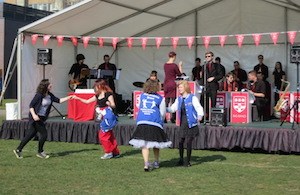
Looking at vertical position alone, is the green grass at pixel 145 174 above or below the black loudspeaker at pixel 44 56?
below

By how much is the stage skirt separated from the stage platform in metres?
2.79

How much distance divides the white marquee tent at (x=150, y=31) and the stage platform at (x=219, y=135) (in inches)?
60.4

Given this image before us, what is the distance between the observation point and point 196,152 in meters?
10.9

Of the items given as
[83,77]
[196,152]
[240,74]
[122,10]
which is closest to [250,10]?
[240,74]

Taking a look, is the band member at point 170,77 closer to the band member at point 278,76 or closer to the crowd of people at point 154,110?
the crowd of people at point 154,110

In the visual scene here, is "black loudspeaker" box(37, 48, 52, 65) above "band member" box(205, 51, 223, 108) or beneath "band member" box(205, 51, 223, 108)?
above

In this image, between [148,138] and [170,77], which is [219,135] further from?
[148,138]

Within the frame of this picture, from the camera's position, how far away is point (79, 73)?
50.3ft

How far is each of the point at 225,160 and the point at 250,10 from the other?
290 inches

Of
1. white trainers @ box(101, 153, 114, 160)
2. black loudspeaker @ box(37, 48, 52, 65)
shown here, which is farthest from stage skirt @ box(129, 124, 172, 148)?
black loudspeaker @ box(37, 48, 52, 65)

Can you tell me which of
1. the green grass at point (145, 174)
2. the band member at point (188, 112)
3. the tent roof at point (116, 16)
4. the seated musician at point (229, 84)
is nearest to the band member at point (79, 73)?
the tent roof at point (116, 16)

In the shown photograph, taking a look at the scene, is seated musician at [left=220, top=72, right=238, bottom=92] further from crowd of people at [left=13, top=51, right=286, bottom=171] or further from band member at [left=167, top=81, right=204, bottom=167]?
band member at [left=167, top=81, right=204, bottom=167]

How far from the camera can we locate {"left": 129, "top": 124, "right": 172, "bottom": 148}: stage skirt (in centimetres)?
820

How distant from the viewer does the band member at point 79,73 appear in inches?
595
